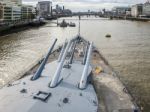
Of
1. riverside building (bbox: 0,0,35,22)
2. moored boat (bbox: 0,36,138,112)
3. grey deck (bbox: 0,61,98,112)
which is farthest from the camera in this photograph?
riverside building (bbox: 0,0,35,22)

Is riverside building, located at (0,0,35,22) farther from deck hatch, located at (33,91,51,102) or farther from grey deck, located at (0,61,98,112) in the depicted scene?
deck hatch, located at (33,91,51,102)

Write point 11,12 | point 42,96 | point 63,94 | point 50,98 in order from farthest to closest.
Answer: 1. point 11,12
2. point 63,94
3. point 50,98
4. point 42,96

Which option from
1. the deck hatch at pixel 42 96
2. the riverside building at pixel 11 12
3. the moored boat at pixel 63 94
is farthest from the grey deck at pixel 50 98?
the riverside building at pixel 11 12

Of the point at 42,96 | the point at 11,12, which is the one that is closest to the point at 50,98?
the point at 42,96

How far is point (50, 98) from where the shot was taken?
738 inches

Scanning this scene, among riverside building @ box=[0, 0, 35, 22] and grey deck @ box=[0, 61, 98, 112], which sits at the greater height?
riverside building @ box=[0, 0, 35, 22]

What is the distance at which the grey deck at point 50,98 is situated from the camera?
17.4 m

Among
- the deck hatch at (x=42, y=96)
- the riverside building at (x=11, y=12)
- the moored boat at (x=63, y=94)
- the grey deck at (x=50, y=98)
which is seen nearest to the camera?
the grey deck at (x=50, y=98)

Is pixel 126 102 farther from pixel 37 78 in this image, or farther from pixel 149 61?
pixel 149 61

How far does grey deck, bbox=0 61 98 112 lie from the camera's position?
57.2 ft

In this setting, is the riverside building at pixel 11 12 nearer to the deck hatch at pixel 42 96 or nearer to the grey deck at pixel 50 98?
the grey deck at pixel 50 98

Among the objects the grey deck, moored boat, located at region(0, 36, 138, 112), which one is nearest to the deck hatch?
moored boat, located at region(0, 36, 138, 112)

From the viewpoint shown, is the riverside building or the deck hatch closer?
the deck hatch

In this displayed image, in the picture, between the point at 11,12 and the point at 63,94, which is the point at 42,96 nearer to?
the point at 63,94
